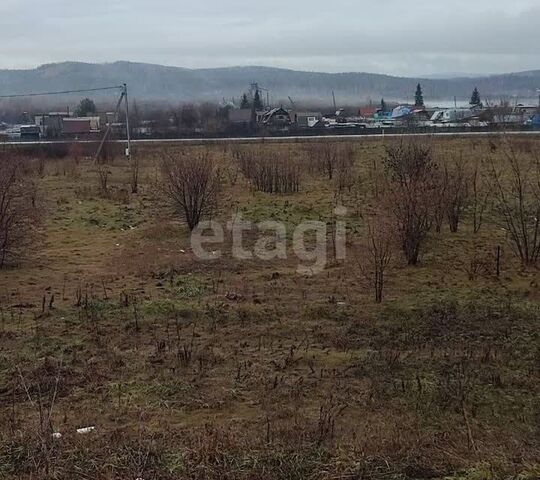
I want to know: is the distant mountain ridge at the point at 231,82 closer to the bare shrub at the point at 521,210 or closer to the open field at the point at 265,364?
the bare shrub at the point at 521,210

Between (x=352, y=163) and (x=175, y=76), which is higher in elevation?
(x=175, y=76)

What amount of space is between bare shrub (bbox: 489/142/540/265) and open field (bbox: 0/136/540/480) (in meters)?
0.27

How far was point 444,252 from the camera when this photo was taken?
34.2 ft

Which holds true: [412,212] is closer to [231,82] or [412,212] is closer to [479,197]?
[479,197]

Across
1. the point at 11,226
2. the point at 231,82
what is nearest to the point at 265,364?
the point at 11,226

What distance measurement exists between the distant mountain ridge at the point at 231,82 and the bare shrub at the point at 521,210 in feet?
421

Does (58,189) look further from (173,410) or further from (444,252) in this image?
(173,410)

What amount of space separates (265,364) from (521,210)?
5404 millimetres

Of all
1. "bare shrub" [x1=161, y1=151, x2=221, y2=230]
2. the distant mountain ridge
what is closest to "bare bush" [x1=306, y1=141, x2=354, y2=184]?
"bare shrub" [x1=161, y1=151, x2=221, y2=230]

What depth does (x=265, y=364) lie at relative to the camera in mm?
6180

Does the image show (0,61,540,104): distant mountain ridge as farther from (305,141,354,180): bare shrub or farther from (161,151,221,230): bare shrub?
(161,151,221,230): bare shrub

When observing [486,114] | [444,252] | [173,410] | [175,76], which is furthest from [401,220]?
[175,76]

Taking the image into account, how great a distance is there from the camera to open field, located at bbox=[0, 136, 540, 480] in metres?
Result: 4.41

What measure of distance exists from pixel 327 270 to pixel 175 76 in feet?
570
